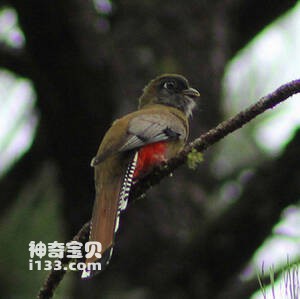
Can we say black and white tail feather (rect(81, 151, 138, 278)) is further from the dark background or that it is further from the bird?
the dark background

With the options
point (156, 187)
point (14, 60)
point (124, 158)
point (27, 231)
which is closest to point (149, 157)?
point (124, 158)

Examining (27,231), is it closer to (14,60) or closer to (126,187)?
(14,60)

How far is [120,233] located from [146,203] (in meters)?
0.27

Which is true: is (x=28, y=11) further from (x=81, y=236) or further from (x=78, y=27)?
(x=81, y=236)

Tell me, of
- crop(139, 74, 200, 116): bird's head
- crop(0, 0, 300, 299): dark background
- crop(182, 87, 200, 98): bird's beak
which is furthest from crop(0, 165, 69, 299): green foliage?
crop(182, 87, 200, 98): bird's beak

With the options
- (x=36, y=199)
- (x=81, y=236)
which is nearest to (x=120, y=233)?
(x=36, y=199)

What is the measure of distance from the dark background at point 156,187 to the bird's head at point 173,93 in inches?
13.2

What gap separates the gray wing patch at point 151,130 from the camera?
414cm

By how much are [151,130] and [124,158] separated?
0.29 m

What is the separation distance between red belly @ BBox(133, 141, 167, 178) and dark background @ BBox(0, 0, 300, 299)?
0.99 meters

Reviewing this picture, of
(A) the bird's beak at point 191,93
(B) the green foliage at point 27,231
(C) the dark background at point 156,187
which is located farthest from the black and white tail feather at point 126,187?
(B) the green foliage at point 27,231

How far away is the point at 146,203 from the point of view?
20.3ft

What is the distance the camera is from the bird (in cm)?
347

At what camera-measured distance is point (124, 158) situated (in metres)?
4.11
